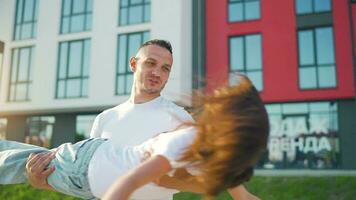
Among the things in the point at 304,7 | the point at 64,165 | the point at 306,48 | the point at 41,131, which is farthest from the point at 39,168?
the point at 41,131

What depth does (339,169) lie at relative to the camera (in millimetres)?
16250

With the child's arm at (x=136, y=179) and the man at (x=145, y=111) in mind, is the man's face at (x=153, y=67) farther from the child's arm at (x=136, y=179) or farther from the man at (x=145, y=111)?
the child's arm at (x=136, y=179)

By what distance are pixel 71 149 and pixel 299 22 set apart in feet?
52.3

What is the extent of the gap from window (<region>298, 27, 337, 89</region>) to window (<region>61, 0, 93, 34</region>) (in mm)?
9191

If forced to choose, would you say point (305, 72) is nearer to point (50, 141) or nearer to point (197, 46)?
point (197, 46)

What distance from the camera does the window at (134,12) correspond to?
62.8ft

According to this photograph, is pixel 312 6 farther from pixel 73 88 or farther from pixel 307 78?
pixel 73 88

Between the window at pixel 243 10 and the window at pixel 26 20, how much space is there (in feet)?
30.8

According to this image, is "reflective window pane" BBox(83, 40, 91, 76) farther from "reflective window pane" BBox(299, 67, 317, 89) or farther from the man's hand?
the man's hand

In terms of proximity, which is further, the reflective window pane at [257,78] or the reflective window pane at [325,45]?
the reflective window pane at [257,78]

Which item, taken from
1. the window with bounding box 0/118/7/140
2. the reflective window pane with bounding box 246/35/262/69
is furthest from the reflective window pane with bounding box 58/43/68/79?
the reflective window pane with bounding box 246/35/262/69

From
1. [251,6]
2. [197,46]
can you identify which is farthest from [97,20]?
[251,6]

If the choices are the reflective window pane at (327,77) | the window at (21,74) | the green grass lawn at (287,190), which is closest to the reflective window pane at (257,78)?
the reflective window pane at (327,77)

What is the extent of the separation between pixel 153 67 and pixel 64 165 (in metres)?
0.86
